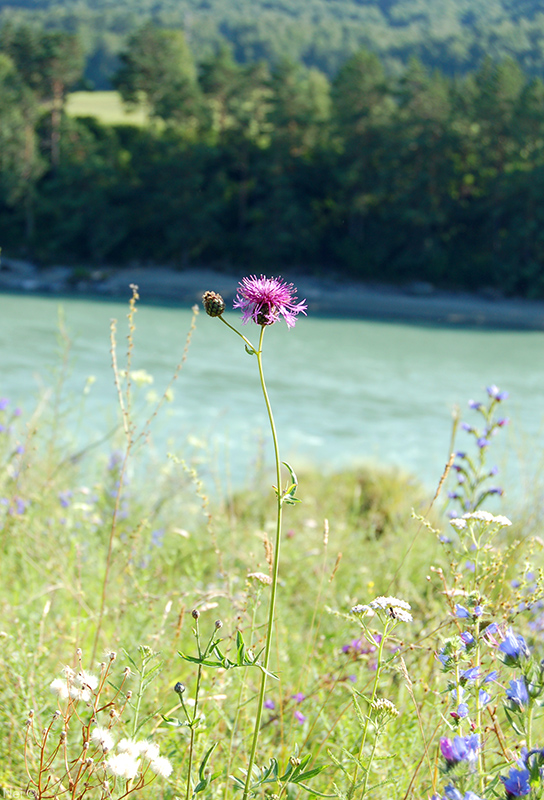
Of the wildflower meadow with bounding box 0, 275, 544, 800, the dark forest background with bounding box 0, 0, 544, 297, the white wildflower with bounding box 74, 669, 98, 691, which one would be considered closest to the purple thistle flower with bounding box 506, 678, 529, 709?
the wildflower meadow with bounding box 0, 275, 544, 800

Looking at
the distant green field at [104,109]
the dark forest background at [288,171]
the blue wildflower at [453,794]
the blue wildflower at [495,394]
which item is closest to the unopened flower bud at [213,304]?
the blue wildflower at [453,794]

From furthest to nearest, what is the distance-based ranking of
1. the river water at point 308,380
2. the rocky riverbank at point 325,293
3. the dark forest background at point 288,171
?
the dark forest background at point 288,171 → the rocky riverbank at point 325,293 → the river water at point 308,380

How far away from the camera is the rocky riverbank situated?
28.2 m

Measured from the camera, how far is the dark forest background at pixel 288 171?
33344mm

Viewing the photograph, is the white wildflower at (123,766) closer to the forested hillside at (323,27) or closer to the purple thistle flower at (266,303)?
the purple thistle flower at (266,303)

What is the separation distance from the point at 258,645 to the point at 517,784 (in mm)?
1335

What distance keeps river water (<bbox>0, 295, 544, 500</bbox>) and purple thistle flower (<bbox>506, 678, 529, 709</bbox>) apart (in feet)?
17.8

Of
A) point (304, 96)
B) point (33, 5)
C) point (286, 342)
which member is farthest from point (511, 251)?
point (33, 5)

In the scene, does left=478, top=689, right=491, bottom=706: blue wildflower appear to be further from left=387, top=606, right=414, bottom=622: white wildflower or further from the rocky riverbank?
the rocky riverbank

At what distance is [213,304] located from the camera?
99 centimetres

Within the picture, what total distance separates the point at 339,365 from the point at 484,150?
2048 cm

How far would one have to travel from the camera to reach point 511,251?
3234 cm

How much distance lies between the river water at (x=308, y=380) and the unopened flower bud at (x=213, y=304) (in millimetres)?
5333

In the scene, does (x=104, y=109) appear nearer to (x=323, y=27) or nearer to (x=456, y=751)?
(x=323, y=27)
